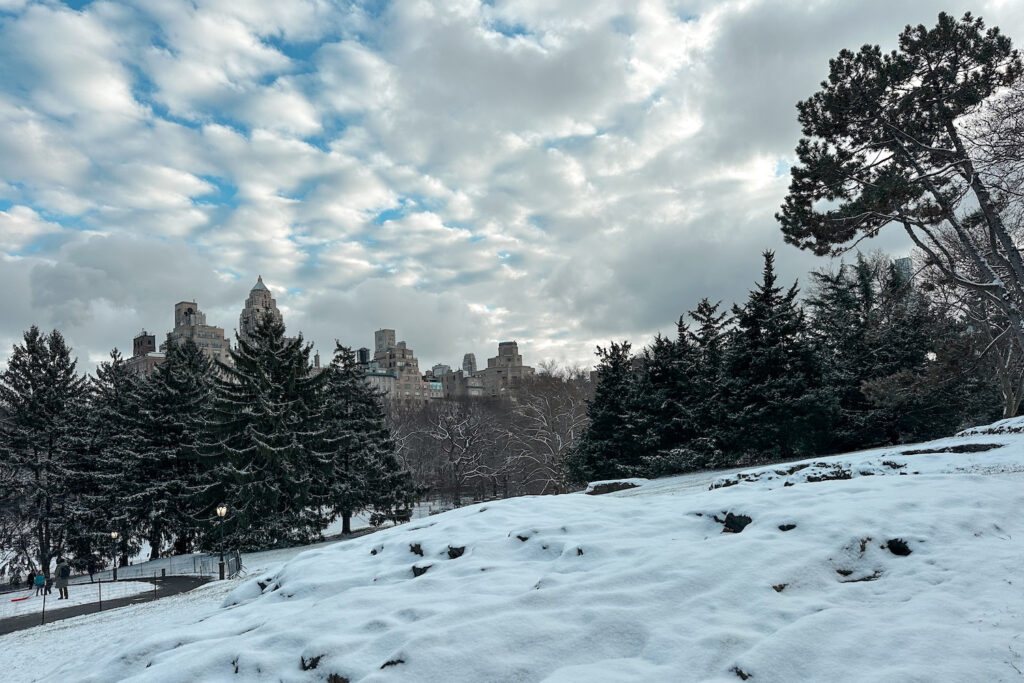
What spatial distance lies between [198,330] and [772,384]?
158 meters

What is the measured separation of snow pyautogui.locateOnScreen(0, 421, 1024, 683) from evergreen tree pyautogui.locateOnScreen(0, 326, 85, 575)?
98.1 feet

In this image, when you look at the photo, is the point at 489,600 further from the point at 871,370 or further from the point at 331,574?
the point at 871,370

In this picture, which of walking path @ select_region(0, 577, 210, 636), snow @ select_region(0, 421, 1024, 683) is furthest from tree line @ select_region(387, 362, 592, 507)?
snow @ select_region(0, 421, 1024, 683)

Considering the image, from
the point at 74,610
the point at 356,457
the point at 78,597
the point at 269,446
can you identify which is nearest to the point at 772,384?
the point at 356,457

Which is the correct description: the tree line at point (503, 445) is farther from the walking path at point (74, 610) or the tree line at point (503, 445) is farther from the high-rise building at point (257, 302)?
the high-rise building at point (257, 302)

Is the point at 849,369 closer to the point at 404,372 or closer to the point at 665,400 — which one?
the point at 665,400

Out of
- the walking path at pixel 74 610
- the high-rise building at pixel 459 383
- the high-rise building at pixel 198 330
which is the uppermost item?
the high-rise building at pixel 198 330

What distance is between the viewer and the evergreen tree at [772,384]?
989 inches

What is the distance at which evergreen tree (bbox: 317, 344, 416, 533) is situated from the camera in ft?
107

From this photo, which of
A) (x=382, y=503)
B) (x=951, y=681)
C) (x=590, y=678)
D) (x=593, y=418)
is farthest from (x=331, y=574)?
(x=382, y=503)

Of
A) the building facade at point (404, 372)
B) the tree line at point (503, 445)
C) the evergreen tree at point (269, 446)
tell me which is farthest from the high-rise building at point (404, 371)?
the evergreen tree at point (269, 446)

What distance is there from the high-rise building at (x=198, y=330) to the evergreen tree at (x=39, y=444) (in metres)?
114

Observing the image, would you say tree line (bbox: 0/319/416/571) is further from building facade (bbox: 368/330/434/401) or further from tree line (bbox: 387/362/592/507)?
building facade (bbox: 368/330/434/401)

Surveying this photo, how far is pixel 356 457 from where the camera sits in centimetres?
3366
